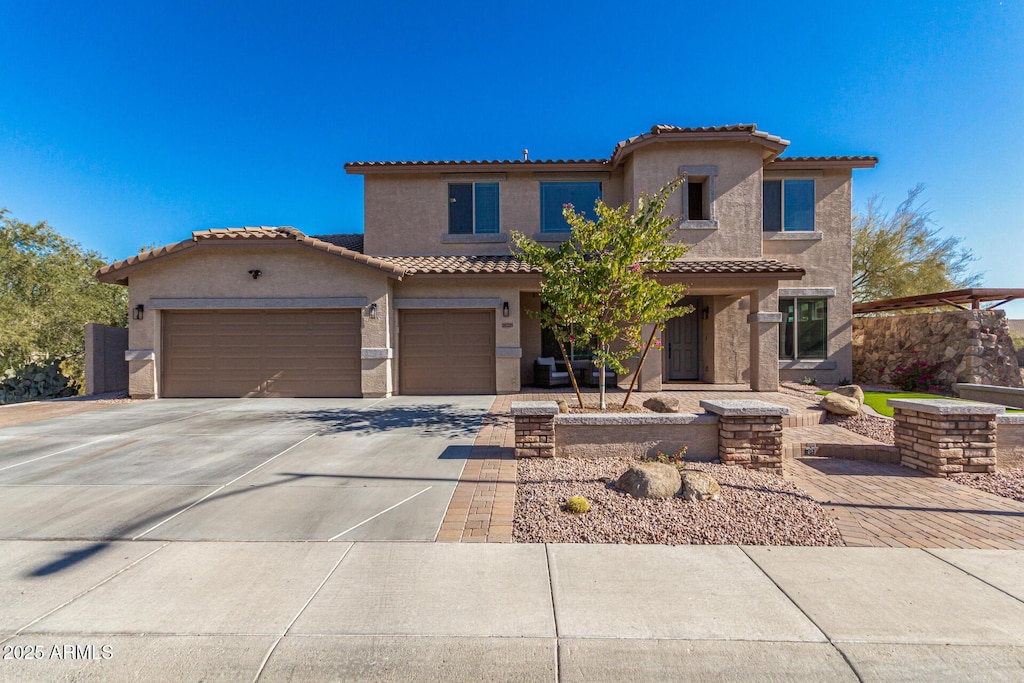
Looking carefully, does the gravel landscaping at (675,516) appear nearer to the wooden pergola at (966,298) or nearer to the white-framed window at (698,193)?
the white-framed window at (698,193)

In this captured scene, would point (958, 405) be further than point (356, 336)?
No

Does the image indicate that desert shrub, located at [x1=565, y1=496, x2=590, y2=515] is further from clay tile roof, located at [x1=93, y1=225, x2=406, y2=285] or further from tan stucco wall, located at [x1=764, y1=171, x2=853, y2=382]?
tan stucco wall, located at [x1=764, y1=171, x2=853, y2=382]

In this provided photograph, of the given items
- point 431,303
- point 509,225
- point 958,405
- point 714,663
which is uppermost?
point 509,225

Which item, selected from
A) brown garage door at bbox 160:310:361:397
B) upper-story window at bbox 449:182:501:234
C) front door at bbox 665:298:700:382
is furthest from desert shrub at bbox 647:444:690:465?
upper-story window at bbox 449:182:501:234

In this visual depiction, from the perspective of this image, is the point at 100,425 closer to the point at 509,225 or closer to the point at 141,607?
the point at 141,607

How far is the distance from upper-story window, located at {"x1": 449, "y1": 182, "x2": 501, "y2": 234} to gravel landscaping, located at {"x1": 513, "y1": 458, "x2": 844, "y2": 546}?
10219 mm

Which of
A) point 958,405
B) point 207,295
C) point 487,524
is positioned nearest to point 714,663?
point 487,524

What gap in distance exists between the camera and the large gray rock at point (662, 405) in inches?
320

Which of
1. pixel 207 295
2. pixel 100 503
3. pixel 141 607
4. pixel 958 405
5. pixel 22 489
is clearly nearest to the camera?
pixel 141 607

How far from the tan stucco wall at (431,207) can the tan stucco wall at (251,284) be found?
2.63m

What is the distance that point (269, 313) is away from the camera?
1193 centimetres

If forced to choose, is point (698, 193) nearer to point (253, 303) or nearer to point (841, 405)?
point (841, 405)

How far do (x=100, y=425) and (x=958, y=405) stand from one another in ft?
44.0

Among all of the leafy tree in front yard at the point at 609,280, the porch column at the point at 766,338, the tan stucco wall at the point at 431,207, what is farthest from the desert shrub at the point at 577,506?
the tan stucco wall at the point at 431,207
